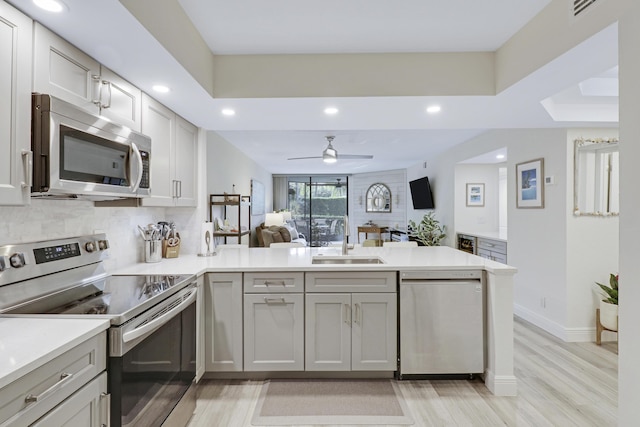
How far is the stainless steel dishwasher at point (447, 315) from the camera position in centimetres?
248

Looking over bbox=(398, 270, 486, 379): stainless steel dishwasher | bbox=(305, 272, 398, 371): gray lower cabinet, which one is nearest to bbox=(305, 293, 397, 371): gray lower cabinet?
bbox=(305, 272, 398, 371): gray lower cabinet

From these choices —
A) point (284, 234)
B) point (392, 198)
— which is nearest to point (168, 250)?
point (284, 234)

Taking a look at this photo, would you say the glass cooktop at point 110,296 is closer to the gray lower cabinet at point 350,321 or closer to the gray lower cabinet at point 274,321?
the gray lower cabinet at point 274,321

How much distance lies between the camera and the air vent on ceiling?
5.38ft

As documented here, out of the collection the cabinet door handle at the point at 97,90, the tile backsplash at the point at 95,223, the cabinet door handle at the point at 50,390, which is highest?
the cabinet door handle at the point at 97,90

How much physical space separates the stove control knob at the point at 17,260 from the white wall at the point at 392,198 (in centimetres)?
756

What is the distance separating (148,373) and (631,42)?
2625 mm

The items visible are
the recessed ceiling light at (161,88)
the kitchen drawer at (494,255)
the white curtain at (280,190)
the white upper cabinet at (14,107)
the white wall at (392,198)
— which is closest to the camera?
the white upper cabinet at (14,107)

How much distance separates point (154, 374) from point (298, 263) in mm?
1233

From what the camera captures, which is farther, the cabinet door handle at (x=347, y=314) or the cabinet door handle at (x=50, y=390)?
the cabinet door handle at (x=347, y=314)

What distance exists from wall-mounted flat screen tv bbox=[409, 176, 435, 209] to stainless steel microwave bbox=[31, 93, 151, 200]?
566 centimetres

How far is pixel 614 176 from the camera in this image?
10.6 feet

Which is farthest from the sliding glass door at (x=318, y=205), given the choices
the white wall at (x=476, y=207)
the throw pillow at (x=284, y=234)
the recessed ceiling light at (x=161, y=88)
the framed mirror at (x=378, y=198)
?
the recessed ceiling light at (x=161, y=88)

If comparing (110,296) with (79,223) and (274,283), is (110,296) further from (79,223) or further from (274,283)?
(274,283)
